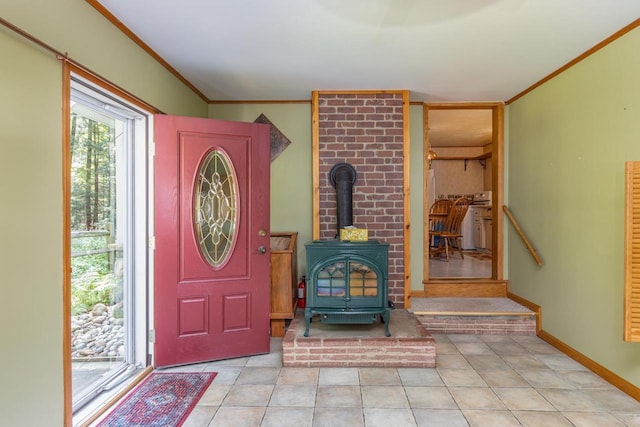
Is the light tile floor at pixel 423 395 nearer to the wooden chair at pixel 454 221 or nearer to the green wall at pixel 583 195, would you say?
the green wall at pixel 583 195

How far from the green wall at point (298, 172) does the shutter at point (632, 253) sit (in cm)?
198

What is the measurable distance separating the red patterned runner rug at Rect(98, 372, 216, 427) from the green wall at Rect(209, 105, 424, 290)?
170cm

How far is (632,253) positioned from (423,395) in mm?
1536

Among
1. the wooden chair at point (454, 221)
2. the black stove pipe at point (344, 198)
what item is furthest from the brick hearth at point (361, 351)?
the wooden chair at point (454, 221)

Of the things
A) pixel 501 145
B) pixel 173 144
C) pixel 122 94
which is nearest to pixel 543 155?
pixel 501 145

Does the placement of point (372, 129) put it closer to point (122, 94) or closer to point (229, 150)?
point (229, 150)

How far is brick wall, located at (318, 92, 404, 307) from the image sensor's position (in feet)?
11.6

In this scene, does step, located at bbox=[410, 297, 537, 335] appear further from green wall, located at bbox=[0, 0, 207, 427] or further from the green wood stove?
green wall, located at bbox=[0, 0, 207, 427]

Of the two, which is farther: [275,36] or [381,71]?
[381,71]

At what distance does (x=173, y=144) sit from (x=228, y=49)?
2.78ft

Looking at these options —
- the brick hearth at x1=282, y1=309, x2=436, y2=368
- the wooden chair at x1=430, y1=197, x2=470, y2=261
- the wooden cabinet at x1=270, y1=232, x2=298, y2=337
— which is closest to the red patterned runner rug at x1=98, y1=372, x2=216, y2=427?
the brick hearth at x1=282, y1=309, x2=436, y2=368

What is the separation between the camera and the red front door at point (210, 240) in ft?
→ 8.77

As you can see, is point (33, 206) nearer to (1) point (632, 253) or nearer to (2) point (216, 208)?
(2) point (216, 208)

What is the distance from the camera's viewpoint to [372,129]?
3.55m
